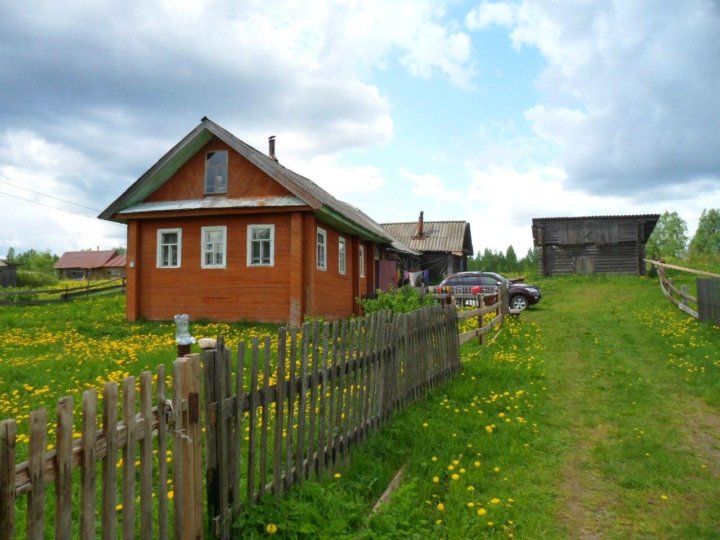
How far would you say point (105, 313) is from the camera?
19.5 meters

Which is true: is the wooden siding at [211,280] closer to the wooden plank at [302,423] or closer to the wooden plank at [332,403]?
the wooden plank at [332,403]

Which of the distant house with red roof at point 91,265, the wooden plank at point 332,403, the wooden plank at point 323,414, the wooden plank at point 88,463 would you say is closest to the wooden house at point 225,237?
the wooden plank at point 332,403

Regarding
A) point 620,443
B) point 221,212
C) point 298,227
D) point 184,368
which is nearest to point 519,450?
point 620,443

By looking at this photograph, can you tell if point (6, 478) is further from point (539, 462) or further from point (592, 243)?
point (592, 243)

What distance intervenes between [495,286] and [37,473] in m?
20.4

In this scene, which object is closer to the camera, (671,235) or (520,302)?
(520,302)

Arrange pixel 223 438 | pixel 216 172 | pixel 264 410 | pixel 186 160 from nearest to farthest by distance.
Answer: pixel 223 438
pixel 264 410
pixel 216 172
pixel 186 160

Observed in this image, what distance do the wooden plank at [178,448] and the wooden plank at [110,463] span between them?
47 centimetres

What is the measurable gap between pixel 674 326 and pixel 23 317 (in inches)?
820

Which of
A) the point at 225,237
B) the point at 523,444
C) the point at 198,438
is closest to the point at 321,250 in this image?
the point at 225,237

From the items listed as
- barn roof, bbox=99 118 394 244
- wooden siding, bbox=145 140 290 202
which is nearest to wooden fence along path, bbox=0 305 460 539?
barn roof, bbox=99 118 394 244

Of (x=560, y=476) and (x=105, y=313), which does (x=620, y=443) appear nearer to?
(x=560, y=476)

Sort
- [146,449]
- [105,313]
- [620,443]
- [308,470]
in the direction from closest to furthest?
1. [146,449]
2. [308,470]
3. [620,443]
4. [105,313]

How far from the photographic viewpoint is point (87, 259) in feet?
261
